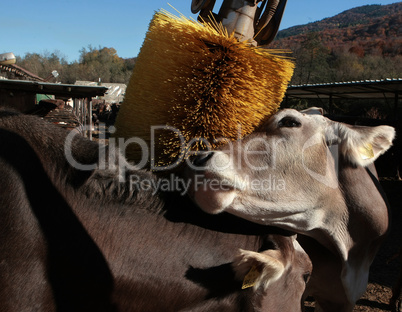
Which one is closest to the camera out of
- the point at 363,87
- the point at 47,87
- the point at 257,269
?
the point at 257,269

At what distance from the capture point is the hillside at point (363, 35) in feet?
183

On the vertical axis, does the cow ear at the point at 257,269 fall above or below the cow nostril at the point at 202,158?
below

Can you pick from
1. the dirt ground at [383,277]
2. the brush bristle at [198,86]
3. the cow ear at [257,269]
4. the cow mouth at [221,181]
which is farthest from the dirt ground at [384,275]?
the brush bristle at [198,86]

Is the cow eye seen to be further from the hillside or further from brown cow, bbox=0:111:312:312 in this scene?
the hillside

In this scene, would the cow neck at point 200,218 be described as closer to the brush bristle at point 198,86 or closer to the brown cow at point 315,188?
the brown cow at point 315,188

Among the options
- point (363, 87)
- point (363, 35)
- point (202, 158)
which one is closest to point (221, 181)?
point (202, 158)

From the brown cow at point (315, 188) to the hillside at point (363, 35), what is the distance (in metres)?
28.1

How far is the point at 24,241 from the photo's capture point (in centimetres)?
133

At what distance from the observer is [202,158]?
5.80ft

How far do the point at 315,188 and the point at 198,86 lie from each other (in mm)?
1068

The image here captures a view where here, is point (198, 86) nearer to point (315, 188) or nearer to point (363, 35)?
point (315, 188)

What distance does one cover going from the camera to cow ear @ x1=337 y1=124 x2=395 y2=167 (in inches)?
87.2

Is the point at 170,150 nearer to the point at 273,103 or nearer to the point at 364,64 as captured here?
the point at 273,103

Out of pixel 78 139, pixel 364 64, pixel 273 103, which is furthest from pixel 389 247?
pixel 364 64
